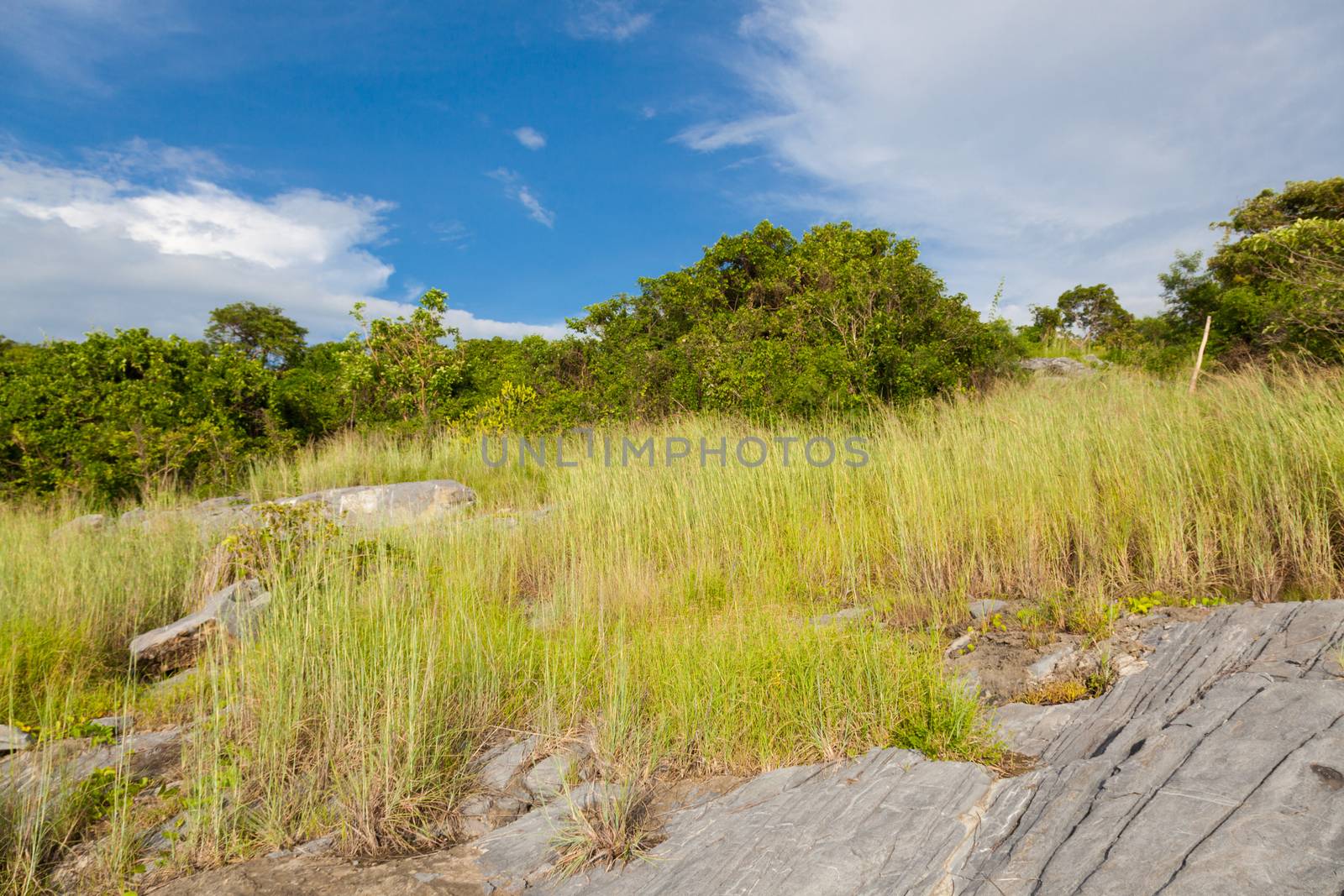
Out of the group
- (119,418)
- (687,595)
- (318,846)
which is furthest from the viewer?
(119,418)

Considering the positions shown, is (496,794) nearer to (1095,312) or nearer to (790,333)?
(790,333)

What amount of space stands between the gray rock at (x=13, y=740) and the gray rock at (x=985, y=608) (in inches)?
213

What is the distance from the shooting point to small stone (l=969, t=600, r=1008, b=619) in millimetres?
4223

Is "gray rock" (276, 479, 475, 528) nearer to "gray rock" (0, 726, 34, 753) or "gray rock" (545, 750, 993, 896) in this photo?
"gray rock" (0, 726, 34, 753)

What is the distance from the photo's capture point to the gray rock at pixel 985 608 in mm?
4223

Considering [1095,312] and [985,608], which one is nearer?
[985,608]

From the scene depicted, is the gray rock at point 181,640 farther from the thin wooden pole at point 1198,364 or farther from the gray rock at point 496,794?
the thin wooden pole at point 1198,364

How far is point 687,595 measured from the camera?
509cm

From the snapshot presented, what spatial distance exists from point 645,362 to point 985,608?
32.6 ft

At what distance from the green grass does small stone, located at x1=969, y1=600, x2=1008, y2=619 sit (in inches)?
4.2

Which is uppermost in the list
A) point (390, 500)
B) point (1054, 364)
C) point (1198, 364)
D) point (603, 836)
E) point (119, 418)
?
point (1054, 364)

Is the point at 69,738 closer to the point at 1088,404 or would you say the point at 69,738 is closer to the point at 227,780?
the point at 227,780

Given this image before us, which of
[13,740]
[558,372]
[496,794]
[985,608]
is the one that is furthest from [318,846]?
[558,372]

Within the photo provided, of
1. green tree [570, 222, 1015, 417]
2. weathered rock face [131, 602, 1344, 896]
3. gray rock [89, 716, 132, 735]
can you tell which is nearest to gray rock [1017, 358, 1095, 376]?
green tree [570, 222, 1015, 417]
